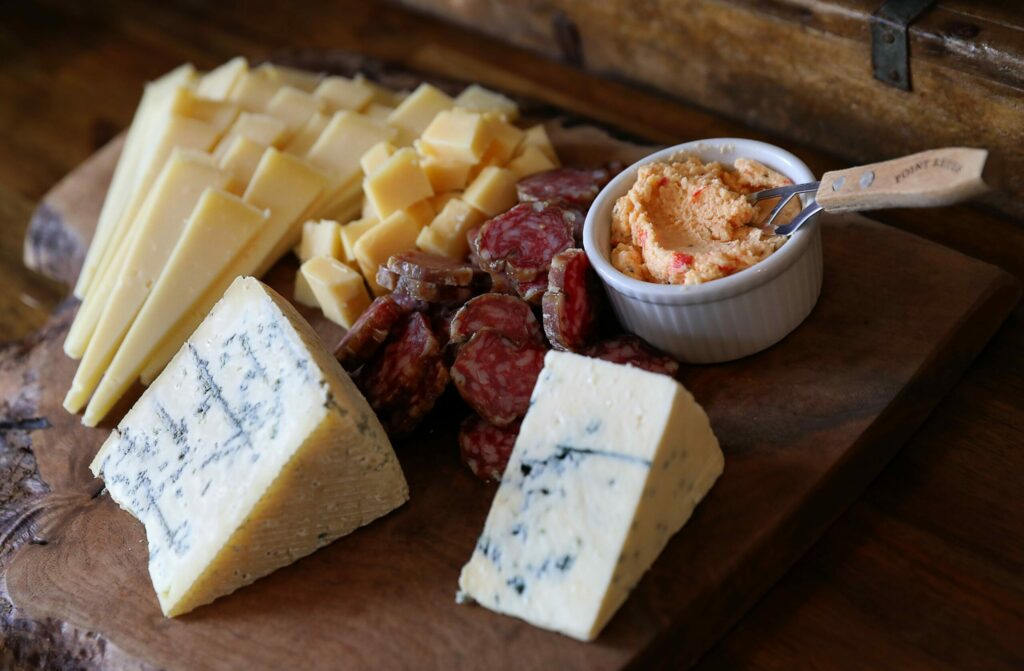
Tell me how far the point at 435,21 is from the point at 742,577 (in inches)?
91.0

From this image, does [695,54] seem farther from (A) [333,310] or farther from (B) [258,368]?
(B) [258,368]

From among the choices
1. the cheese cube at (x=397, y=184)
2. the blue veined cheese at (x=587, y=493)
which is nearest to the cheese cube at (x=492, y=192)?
the cheese cube at (x=397, y=184)

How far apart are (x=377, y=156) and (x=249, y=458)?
3.01ft

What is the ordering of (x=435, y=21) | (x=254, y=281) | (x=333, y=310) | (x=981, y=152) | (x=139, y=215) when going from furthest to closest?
(x=435, y=21), (x=139, y=215), (x=333, y=310), (x=254, y=281), (x=981, y=152)

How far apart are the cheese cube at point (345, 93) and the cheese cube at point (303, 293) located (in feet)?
1.88

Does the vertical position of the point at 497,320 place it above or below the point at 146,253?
above

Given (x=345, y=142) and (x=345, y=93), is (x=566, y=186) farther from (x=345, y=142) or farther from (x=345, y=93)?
(x=345, y=93)

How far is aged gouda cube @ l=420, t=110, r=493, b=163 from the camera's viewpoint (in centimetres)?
238

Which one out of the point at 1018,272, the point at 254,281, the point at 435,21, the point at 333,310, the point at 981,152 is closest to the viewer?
the point at 981,152

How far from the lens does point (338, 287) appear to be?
224 centimetres

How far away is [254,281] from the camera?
6.42ft

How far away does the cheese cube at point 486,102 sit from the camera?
8.79 feet

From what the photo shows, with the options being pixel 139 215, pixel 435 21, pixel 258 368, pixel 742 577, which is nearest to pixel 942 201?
pixel 742 577

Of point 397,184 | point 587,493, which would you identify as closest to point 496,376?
point 587,493
